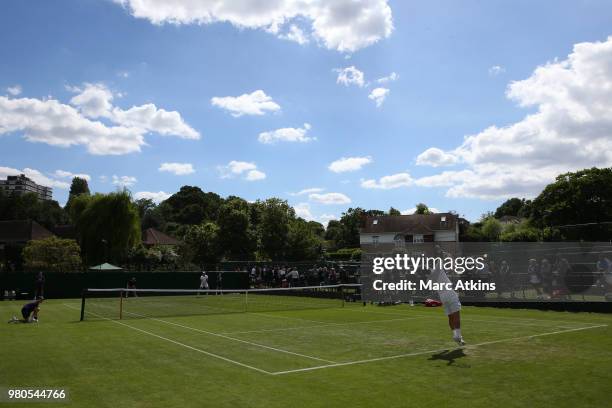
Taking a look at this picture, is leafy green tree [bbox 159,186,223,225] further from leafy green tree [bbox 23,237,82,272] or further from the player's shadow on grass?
the player's shadow on grass

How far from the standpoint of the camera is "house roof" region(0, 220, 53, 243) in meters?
72.1

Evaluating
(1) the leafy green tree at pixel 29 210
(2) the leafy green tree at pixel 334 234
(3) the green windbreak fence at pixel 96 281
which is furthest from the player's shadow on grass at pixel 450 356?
(2) the leafy green tree at pixel 334 234

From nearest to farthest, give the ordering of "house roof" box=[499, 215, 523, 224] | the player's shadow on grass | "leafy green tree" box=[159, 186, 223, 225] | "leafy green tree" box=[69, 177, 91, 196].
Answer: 1. the player's shadow on grass
2. "house roof" box=[499, 215, 523, 224]
3. "leafy green tree" box=[159, 186, 223, 225]
4. "leafy green tree" box=[69, 177, 91, 196]

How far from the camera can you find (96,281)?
38.4 metres

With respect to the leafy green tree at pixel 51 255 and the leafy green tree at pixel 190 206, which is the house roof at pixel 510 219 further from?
the leafy green tree at pixel 51 255

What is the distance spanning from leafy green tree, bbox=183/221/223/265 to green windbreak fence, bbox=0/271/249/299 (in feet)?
83.4

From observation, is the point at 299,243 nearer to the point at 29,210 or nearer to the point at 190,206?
the point at 29,210

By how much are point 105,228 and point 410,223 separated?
54.9 metres

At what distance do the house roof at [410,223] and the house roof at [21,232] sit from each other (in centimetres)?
5493

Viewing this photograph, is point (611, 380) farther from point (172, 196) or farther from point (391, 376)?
point (172, 196)

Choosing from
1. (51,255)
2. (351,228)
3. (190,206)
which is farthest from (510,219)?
(51,255)

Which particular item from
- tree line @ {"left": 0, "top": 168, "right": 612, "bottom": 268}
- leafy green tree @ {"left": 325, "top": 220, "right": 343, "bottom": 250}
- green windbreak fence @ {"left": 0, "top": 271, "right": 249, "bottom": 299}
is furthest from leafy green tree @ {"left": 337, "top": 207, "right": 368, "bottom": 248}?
green windbreak fence @ {"left": 0, "top": 271, "right": 249, "bottom": 299}

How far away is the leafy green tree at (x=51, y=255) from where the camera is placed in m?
44.8

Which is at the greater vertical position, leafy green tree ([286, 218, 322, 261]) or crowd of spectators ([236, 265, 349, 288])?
leafy green tree ([286, 218, 322, 261])
